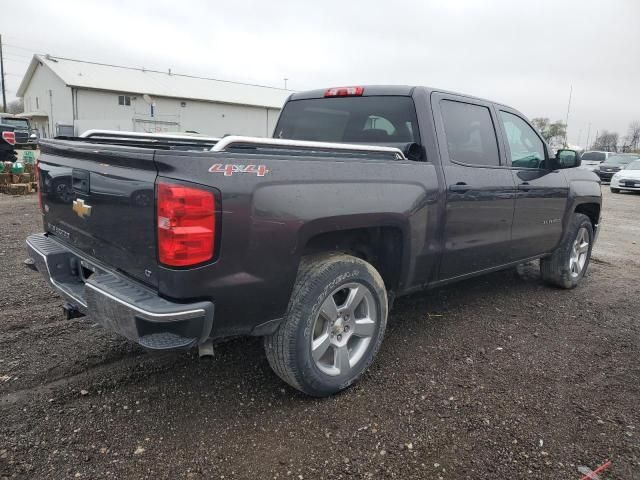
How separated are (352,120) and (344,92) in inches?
10.6

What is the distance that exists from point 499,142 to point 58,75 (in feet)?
144

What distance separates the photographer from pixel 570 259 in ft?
17.2

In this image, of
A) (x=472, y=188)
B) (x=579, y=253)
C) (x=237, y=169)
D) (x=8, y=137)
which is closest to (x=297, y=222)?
(x=237, y=169)

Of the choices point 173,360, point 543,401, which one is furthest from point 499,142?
point 173,360

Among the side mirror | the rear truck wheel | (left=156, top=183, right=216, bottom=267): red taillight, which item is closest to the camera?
(left=156, top=183, right=216, bottom=267): red taillight

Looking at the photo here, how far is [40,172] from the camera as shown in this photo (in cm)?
328

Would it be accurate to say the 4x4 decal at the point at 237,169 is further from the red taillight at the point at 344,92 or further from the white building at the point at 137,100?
the white building at the point at 137,100

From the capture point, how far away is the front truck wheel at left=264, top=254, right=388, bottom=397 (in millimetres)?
2652

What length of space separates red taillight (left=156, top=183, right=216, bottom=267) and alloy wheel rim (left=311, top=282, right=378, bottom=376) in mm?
839

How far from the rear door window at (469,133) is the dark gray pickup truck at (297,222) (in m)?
0.01

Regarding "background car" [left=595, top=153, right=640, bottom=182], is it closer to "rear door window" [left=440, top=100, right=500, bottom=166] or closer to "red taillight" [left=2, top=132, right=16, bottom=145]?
"rear door window" [left=440, top=100, right=500, bottom=166]

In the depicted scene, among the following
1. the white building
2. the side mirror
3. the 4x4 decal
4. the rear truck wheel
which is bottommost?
the rear truck wheel

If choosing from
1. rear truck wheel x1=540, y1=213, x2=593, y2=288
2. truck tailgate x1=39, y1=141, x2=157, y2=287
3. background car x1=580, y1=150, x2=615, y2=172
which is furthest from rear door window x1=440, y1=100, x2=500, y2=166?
background car x1=580, y1=150, x2=615, y2=172

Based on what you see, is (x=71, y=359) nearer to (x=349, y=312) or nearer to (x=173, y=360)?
(x=173, y=360)
